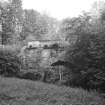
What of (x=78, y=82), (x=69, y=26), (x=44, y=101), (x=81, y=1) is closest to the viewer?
(x=44, y=101)

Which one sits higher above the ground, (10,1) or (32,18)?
(10,1)

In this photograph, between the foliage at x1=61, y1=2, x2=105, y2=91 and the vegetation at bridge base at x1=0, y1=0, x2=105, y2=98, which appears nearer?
the foliage at x1=61, y1=2, x2=105, y2=91

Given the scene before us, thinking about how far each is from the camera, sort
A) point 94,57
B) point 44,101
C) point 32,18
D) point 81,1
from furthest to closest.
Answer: point 32,18
point 81,1
point 94,57
point 44,101

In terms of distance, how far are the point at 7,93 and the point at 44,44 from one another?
34.4 ft

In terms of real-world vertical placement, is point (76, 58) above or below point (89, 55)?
below

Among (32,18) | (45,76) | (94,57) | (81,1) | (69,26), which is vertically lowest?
(45,76)

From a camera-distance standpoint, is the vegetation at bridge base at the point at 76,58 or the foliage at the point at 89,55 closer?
the foliage at the point at 89,55

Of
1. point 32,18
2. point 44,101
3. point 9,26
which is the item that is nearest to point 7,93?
point 44,101

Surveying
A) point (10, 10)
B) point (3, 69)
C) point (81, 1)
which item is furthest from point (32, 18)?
point (3, 69)

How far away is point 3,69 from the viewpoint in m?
14.5

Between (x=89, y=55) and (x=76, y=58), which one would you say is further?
(x=76, y=58)

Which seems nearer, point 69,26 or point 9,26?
point 69,26

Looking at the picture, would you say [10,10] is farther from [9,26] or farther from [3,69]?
[3,69]

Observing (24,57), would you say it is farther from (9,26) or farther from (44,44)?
(9,26)
